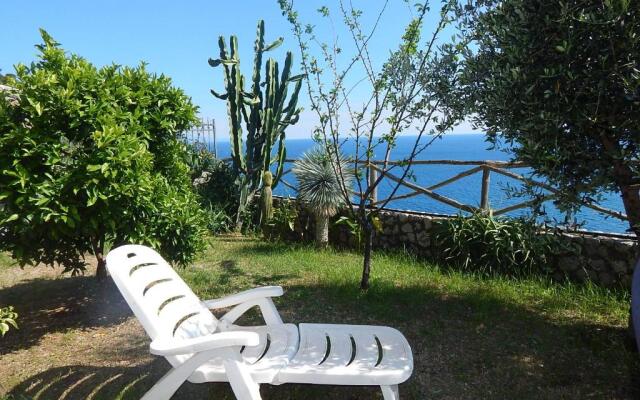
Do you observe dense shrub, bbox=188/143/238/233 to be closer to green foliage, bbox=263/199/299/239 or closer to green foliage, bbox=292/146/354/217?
green foliage, bbox=263/199/299/239

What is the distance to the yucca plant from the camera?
6688 mm

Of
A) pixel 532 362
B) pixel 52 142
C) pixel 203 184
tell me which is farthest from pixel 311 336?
pixel 203 184

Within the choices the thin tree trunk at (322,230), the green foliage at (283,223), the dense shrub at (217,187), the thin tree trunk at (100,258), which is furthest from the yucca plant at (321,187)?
the thin tree trunk at (100,258)

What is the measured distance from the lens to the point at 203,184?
9172mm

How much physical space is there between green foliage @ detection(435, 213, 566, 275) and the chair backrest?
3523 mm

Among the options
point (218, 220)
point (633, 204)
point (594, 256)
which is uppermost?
point (633, 204)

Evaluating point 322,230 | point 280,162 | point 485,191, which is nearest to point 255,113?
point 280,162

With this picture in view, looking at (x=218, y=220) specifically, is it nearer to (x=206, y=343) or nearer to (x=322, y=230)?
(x=322, y=230)

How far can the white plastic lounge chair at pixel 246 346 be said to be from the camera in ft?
6.75

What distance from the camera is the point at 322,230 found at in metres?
6.95

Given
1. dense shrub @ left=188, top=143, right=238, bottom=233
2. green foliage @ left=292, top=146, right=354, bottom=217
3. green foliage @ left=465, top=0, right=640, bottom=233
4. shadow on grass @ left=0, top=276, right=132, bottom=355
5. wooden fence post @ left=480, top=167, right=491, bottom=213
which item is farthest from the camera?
dense shrub @ left=188, top=143, right=238, bottom=233

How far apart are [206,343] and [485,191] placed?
4.93 m

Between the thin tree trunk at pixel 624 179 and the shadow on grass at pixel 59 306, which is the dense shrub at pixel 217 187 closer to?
the shadow on grass at pixel 59 306

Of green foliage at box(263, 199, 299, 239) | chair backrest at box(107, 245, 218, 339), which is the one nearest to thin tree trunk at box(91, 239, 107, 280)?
chair backrest at box(107, 245, 218, 339)
